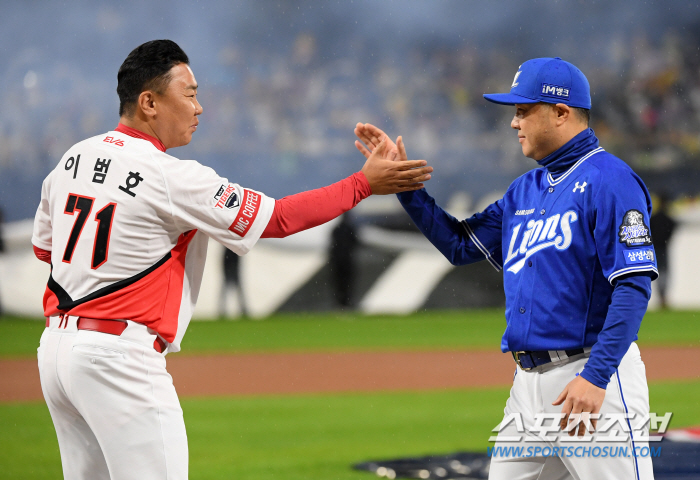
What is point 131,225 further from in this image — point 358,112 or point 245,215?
point 358,112

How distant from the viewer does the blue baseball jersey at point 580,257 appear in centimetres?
257

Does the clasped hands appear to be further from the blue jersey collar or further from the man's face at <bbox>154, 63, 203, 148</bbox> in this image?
the man's face at <bbox>154, 63, 203, 148</bbox>

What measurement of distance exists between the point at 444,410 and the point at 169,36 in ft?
39.4

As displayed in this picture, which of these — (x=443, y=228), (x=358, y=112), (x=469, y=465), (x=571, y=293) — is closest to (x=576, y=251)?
(x=571, y=293)

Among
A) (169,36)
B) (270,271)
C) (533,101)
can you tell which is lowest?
(270,271)

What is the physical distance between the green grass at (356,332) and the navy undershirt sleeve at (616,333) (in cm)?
906

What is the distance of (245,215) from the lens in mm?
2809

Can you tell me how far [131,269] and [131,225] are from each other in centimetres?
15

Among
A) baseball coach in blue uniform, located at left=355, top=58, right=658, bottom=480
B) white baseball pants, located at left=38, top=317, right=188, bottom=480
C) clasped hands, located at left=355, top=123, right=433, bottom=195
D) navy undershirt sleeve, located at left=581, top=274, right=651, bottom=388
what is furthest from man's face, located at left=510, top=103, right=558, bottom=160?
white baseball pants, located at left=38, top=317, right=188, bottom=480

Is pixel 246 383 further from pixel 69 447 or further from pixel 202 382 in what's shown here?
pixel 69 447

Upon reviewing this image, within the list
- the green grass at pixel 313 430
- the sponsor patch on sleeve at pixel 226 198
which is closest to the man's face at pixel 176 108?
the sponsor patch on sleeve at pixel 226 198

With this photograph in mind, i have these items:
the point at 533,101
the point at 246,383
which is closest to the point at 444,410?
the point at 246,383

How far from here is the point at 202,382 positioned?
371 inches

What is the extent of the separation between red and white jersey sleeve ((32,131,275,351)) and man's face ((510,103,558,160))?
1056 millimetres
